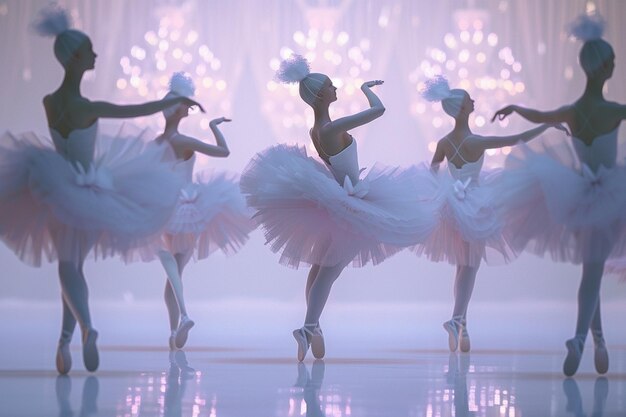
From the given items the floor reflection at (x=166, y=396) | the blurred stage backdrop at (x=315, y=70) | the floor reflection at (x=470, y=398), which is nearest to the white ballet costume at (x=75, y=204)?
the floor reflection at (x=166, y=396)

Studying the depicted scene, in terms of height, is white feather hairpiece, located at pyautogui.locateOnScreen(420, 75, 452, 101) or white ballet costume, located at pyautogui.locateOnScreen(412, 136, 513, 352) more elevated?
white feather hairpiece, located at pyautogui.locateOnScreen(420, 75, 452, 101)

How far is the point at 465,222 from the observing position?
5.44 metres

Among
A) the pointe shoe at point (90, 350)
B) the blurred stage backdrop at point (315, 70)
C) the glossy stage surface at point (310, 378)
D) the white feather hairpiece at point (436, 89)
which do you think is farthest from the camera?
the blurred stage backdrop at point (315, 70)

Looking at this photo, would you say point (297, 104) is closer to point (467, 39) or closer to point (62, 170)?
point (467, 39)

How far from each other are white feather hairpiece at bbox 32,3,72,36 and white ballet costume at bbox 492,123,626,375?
2.02 m

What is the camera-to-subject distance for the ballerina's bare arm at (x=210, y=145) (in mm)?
5633

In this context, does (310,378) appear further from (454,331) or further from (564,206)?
(454,331)

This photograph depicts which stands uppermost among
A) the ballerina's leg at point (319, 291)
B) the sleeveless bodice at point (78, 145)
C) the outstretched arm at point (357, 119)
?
the outstretched arm at point (357, 119)

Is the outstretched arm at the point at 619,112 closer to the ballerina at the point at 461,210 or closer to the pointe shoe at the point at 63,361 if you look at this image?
the ballerina at the point at 461,210

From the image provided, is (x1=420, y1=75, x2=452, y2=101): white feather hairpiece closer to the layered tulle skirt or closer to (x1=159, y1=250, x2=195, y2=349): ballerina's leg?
the layered tulle skirt

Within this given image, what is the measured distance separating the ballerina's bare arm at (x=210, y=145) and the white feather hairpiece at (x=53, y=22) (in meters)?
1.33

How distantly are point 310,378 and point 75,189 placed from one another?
47.9 inches

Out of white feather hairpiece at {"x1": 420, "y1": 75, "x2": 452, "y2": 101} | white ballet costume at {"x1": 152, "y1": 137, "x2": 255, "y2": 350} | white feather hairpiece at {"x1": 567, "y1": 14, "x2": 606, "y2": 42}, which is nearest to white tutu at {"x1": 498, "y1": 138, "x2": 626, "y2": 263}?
white feather hairpiece at {"x1": 567, "y1": 14, "x2": 606, "y2": 42}

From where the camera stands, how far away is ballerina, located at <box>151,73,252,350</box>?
18.7ft
